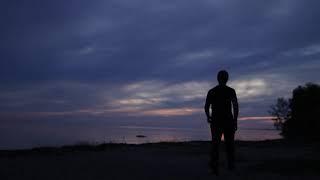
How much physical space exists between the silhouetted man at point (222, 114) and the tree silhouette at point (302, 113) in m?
24.0

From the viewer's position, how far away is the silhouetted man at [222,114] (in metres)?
11.5

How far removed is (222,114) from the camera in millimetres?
11570

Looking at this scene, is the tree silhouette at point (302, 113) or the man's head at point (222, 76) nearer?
the man's head at point (222, 76)

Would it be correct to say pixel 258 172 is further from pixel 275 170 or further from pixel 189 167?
pixel 189 167

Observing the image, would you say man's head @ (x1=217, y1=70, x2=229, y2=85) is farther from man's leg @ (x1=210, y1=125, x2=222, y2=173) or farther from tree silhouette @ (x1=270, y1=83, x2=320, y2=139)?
tree silhouette @ (x1=270, y1=83, x2=320, y2=139)

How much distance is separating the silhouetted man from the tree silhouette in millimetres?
24036

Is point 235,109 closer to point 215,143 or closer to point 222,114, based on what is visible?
point 222,114

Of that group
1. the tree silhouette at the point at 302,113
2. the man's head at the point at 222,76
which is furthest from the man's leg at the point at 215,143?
the tree silhouette at the point at 302,113

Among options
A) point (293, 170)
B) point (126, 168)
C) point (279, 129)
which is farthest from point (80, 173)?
point (279, 129)

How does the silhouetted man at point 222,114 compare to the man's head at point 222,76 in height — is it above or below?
below

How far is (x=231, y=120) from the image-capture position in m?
11.5

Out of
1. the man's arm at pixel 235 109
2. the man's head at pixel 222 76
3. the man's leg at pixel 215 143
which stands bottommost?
the man's leg at pixel 215 143

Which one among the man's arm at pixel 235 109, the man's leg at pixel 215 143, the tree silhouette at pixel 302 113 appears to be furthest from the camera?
the tree silhouette at pixel 302 113

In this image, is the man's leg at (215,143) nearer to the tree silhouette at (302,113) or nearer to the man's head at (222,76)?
the man's head at (222,76)
